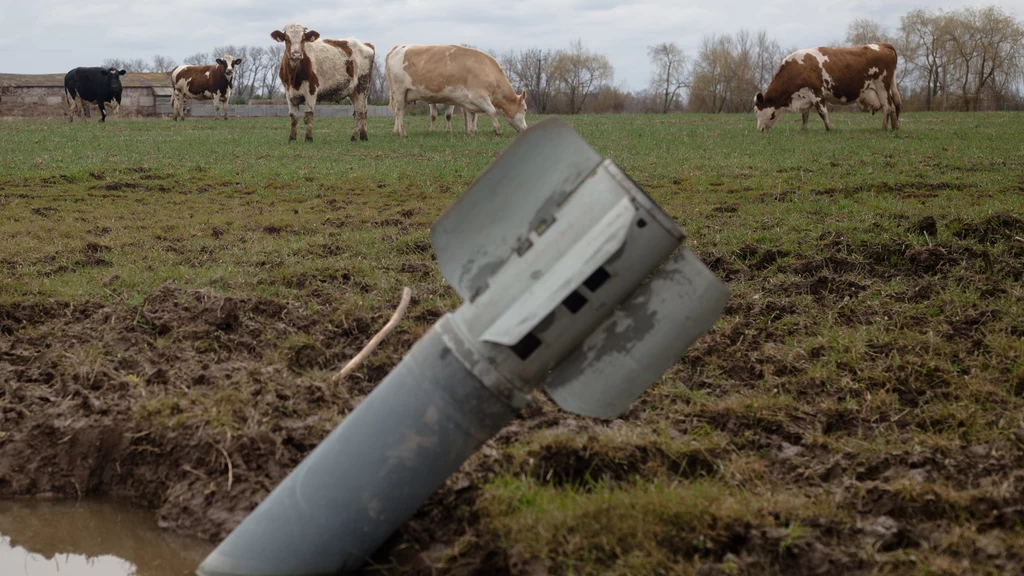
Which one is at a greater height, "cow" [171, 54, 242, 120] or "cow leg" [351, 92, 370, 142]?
"cow" [171, 54, 242, 120]

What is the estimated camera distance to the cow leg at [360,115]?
19750 mm

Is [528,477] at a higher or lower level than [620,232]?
lower

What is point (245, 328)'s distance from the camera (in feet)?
17.5

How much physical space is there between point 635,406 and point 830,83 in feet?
62.3

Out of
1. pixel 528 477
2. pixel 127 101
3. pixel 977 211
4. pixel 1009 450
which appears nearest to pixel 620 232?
pixel 528 477

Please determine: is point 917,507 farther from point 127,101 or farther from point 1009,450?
point 127,101

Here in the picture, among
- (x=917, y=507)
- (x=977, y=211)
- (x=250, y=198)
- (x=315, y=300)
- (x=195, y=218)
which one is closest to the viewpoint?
(x=917, y=507)

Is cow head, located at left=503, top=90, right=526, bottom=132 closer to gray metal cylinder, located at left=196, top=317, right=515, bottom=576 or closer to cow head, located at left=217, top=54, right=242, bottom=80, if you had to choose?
gray metal cylinder, located at left=196, top=317, right=515, bottom=576

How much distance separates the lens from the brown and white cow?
21469 millimetres

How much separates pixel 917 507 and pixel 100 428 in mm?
3251

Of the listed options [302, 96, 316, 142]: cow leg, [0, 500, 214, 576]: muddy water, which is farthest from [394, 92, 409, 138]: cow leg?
[0, 500, 214, 576]: muddy water

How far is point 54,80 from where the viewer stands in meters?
50.5

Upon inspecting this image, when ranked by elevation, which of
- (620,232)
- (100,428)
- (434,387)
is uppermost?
(620,232)

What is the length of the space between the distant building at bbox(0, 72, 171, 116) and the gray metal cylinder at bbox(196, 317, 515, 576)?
4921cm
